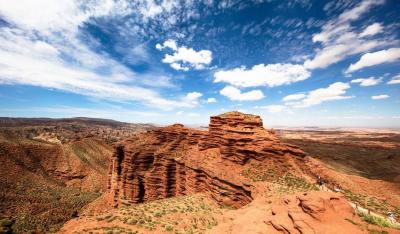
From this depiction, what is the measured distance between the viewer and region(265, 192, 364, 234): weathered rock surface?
14883mm

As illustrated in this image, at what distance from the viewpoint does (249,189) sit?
28.5m

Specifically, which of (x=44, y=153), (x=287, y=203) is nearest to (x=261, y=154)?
(x=287, y=203)

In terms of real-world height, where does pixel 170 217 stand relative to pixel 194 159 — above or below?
below

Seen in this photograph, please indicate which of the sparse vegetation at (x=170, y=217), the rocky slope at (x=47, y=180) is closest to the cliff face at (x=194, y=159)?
the sparse vegetation at (x=170, y=217)

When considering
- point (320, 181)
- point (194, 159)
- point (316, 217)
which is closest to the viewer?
point (316, 217)

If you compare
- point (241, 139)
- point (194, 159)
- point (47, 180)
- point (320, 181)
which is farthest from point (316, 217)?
point (47, 180)

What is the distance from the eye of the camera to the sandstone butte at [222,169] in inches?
649

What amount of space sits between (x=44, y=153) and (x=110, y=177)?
39.4m

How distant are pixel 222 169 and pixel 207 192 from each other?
159 inches

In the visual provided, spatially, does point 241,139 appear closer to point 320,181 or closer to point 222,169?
point 222,169

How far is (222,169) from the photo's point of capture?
33844 mm

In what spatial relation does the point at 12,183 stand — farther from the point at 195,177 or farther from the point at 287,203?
the point at 287,203

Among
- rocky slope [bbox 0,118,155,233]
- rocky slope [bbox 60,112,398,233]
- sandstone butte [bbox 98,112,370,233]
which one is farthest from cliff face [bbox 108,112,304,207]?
rocky slope [bbox 0,118,155,233]

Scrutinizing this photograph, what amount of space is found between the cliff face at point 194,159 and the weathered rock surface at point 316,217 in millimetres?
10892
